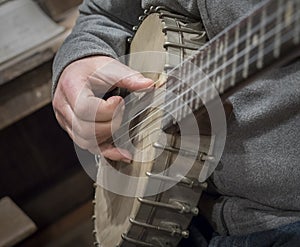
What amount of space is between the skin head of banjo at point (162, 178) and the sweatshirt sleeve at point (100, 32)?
0.35 feet

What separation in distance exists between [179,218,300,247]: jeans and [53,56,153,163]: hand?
6.7 inches

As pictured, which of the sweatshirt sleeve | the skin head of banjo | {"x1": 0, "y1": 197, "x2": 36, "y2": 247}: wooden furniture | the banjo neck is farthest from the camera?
{"x1": 0, "y1": 197, "x2": 36, "y2": 247}: wooden furniture

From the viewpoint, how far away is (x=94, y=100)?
84 centimetres

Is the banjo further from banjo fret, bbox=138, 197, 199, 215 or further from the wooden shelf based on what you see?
the wooden shelf

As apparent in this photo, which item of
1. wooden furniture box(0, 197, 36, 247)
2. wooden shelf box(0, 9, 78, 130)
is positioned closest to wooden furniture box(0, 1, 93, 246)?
wooden shelf box(0, 9, 78, 130)

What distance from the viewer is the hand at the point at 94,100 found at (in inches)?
32.2

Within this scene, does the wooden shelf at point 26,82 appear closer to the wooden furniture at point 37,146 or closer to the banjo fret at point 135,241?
the wooden furniture at point 37,146

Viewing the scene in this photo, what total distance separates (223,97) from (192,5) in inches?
10.7

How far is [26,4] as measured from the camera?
4.50 feet

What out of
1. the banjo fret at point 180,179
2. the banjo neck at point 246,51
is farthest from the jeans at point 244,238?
the banjo neck at point 246,51

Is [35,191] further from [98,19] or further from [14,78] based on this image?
[98,19]

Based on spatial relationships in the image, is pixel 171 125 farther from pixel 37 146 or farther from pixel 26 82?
pixel 37 146

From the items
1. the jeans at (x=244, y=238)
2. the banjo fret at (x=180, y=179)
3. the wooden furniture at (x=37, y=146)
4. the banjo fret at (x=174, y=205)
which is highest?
the banjo fret at (x=180, y=179)

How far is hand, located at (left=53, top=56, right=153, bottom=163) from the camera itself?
82cm
